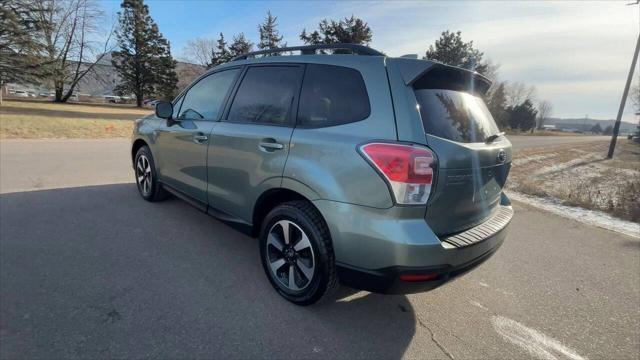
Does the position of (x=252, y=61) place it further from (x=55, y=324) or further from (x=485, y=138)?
(x=55, y=324)

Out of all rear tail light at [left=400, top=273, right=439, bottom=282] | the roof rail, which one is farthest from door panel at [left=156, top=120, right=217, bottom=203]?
rear tail light at [left=400, top=273, right=439, bottom=282]

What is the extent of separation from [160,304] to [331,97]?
2023 millimetres

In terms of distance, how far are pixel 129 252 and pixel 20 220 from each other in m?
1.73

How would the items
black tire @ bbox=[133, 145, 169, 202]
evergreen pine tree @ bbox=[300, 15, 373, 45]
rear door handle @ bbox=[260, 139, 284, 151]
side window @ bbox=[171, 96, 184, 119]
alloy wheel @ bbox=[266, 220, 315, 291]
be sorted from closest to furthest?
alloy wheel @ bbox=[266, 220, 315, 291]
rear door handle @ bbox=[260, 139, 284, 151]
side window @ bbox=[171, 96, 184, 119]
black tire @ bbox=[133, 145, 169, 202]
evergreen pine tree @ bbox=[300, 15, 373, 45]

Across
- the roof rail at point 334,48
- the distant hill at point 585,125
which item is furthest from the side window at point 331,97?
the distant hill at point 585,125

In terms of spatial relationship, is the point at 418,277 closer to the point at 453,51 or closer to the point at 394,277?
the point at 394,277

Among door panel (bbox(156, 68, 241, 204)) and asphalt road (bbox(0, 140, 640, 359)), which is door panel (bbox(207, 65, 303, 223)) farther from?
asphalt road (bbox(0, 140, 640, 359))

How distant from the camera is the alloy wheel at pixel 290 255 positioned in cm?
255

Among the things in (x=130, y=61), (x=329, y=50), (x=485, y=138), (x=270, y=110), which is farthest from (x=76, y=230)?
(x=130, y=61)

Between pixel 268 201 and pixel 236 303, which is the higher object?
pixel 268 201

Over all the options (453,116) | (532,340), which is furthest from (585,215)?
(453,116)

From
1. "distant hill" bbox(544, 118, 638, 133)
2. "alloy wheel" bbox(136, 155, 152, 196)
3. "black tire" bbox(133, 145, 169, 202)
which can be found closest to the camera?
"black tire" bbox(133, 145, 169, 202)

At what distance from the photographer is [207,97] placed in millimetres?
3719

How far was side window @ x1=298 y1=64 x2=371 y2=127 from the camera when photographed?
2.32 metres
